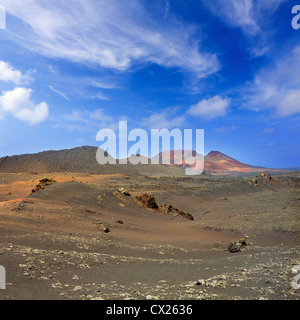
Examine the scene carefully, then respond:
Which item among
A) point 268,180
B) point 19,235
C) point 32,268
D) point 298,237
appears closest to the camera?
point 32,268

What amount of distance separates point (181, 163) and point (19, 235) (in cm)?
16662

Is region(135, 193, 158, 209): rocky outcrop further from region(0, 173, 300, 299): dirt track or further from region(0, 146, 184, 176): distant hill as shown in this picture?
region(0, 146, 184, 176): distant hill

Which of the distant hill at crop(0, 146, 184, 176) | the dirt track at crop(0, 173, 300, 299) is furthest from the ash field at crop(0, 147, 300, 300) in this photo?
the distant hill at crop(0, 146, 184, 176)

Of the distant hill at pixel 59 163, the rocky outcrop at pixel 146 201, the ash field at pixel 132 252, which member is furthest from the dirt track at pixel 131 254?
the distant hill at pixel 59 163

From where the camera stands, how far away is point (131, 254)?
9.17m

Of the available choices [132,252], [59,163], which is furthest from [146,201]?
[59,163]

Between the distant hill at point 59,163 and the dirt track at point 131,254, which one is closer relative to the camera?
the dirt track at point 131,254

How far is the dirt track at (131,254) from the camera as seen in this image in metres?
5.08

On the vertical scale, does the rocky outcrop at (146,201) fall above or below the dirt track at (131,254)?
above

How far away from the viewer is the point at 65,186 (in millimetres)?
17766

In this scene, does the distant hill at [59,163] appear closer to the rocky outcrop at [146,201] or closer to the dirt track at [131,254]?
the rocky outcrop at [146,201]
